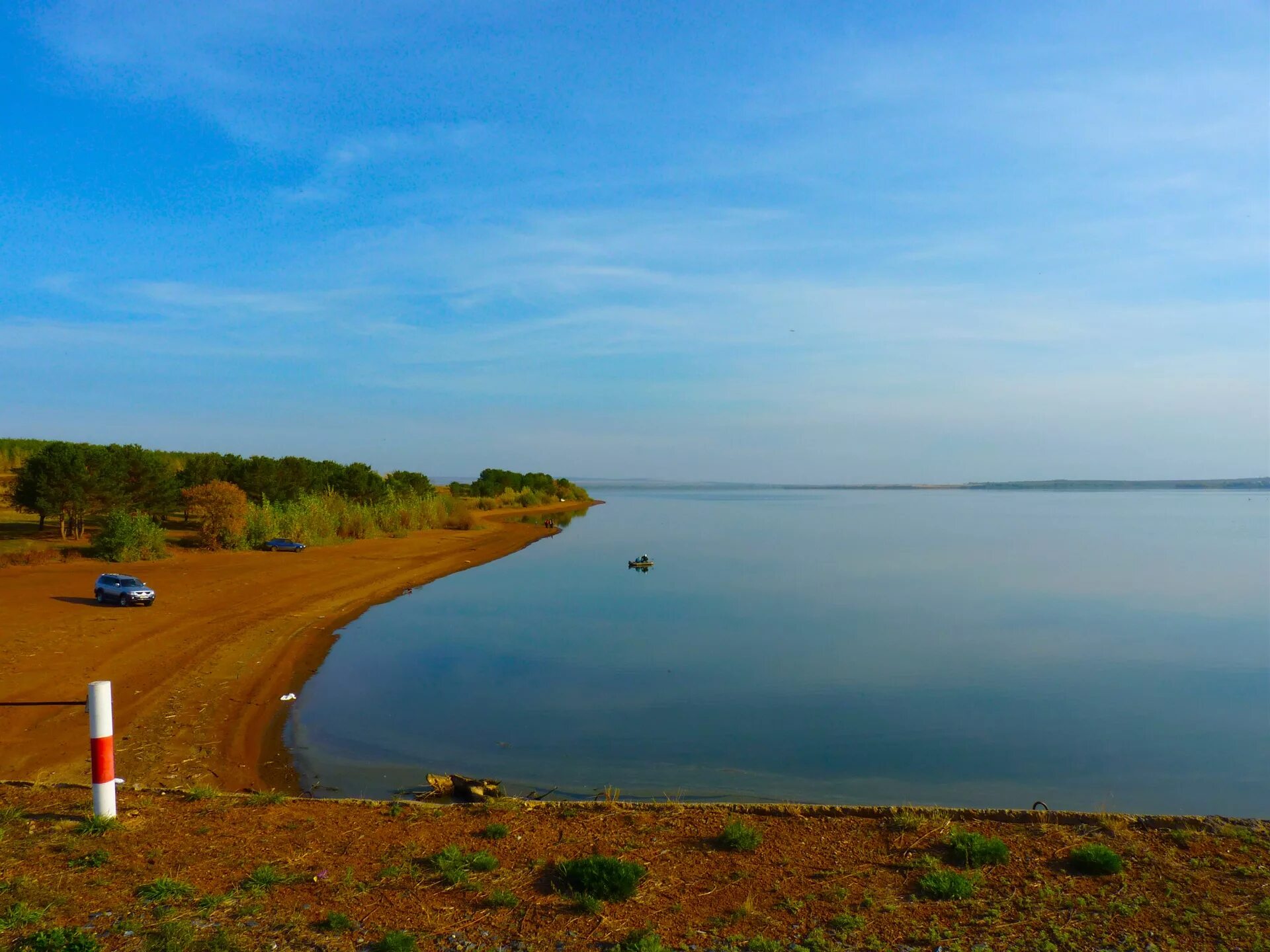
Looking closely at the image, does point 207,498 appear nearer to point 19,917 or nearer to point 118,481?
point 118,481

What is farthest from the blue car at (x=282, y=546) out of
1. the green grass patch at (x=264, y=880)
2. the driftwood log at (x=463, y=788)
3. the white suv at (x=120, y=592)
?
the green grass patch at (x=264, y=880)

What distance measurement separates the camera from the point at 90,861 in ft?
17.6

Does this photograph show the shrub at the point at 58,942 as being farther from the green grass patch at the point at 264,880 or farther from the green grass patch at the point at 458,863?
the green grass patch at the point at 458,863

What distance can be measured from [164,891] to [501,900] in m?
1.97

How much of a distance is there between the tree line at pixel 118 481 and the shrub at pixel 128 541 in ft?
3.77

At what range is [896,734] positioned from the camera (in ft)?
39.9

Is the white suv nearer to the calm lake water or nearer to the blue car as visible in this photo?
the calm lake water

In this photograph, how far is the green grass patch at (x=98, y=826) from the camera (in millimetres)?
5887

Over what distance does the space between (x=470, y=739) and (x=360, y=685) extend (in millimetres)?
3948

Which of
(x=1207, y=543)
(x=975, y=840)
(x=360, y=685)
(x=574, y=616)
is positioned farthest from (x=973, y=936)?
(x=1207, y=543)

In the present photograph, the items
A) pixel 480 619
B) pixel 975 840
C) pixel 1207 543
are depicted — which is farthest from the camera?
pixel 1207 543

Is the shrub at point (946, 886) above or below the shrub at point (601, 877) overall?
below

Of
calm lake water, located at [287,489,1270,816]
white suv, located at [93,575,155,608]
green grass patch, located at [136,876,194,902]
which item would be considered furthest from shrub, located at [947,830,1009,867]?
white suv, located at [93,575,155,608]

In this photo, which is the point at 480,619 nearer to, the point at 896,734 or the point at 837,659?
the point at 837,659
